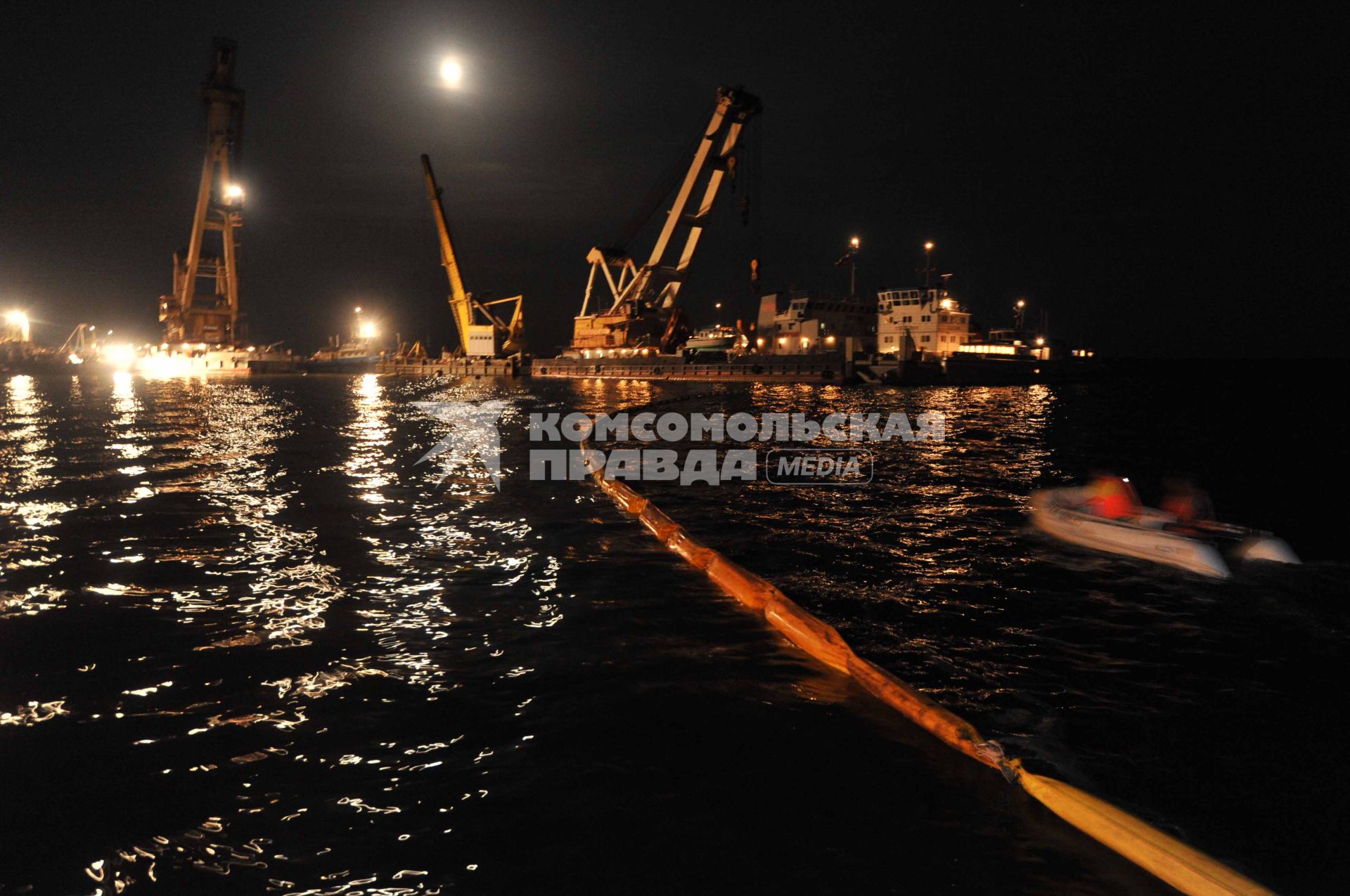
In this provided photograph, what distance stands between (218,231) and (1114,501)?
379 feet

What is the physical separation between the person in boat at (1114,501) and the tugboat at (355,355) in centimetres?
14297

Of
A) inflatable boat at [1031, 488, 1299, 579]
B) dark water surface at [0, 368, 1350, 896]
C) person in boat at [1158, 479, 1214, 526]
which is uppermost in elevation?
person in boat at [1158, 479, 1214, 526]

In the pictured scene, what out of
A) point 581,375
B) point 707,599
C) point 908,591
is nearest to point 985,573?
point 908,591

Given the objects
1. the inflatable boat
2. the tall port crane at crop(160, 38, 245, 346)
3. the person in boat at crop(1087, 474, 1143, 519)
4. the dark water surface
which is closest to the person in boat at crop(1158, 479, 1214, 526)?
the inflatable boat

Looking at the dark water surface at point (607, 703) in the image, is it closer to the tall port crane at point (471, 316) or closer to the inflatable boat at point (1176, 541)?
the inflatable boat at point (1176, 541)

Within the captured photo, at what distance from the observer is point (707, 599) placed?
893 cm

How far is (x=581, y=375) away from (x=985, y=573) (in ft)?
286

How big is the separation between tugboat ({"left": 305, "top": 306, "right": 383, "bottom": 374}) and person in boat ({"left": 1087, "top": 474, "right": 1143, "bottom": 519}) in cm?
14297

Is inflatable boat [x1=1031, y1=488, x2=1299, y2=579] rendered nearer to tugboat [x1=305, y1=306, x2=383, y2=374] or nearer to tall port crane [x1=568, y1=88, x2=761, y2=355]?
tall port crane [x1=568, y1=88, x2=761, y2=355]

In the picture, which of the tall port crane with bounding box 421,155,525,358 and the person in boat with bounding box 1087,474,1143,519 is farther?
the tall port crane with bounding box 421,155,525,358

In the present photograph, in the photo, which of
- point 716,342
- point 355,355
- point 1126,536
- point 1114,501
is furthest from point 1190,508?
point 355,355

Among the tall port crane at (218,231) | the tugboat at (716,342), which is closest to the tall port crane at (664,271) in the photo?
the tugboat at (716,342)

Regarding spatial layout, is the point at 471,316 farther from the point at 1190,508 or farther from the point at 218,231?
the point at 1190,508

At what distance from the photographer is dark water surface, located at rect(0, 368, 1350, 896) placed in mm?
4195
